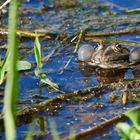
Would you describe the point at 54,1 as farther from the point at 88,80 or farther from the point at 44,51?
the point at 88,80

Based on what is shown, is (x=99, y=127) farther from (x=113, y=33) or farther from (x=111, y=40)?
(x=113, y=33)

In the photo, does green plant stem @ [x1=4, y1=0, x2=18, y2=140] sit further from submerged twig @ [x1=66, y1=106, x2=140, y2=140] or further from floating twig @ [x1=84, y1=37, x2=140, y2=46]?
floating twig @ [x1=84, y1=37, x2=140, y2=46]

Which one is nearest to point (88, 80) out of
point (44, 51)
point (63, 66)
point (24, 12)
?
point (63, 66)

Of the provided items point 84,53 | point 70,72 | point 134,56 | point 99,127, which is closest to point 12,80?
point 99,127

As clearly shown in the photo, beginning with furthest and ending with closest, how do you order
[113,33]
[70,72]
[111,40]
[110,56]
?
[113,33], [111,40], [110,56], [70,72]

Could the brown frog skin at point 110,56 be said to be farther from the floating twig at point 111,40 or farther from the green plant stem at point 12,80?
the green plant stem at point 12,80
